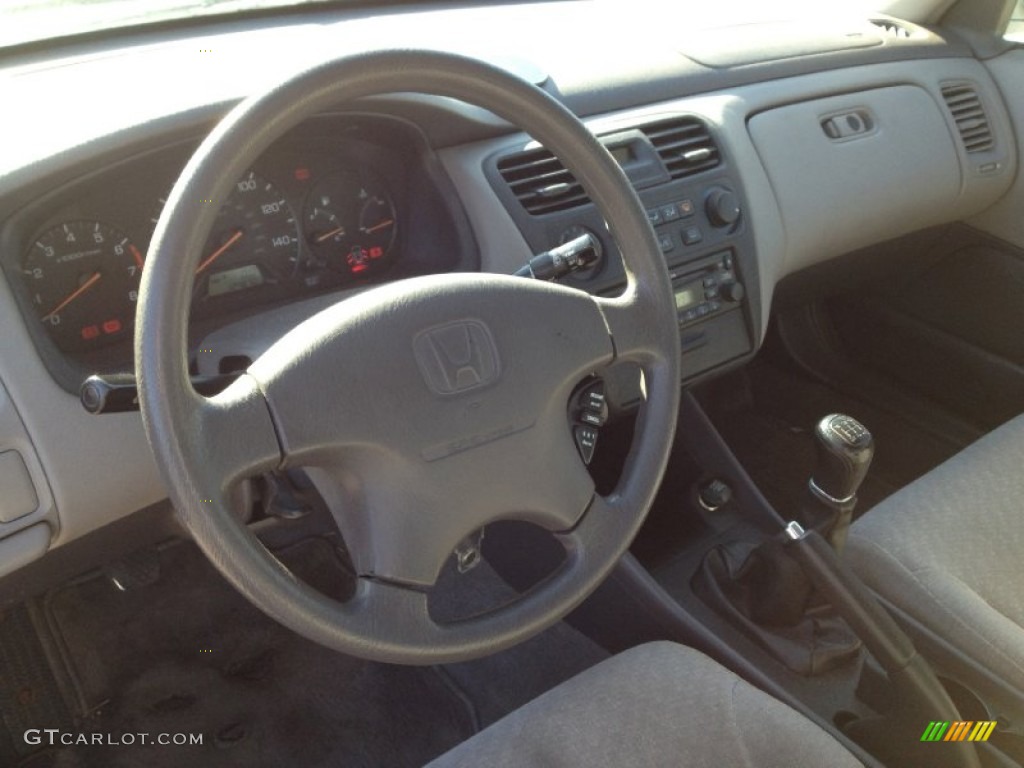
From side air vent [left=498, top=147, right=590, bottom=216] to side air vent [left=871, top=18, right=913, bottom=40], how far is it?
1216 mm

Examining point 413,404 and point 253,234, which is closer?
point 413,404

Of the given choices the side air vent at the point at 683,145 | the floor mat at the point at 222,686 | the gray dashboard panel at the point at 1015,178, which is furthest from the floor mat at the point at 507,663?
the gray dashboard panel at the point at 1015,178

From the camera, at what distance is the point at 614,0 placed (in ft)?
7.75

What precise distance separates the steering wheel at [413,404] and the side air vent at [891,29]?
154 centimetres

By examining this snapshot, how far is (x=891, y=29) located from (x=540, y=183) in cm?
135

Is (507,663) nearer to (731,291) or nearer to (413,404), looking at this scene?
(731,291)

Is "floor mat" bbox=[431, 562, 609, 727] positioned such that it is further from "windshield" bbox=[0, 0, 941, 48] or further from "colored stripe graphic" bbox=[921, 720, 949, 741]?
"windshield" bbox=[0, 0, 941, 48]

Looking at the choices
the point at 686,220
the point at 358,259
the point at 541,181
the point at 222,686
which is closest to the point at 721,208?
the point at 686,220

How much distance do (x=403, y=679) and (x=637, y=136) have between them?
107 centimetres

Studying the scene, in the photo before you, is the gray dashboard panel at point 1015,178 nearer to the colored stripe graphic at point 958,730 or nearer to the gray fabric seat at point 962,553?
the gray fabric seat at point 962,553

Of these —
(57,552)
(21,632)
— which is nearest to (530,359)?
(57,552)

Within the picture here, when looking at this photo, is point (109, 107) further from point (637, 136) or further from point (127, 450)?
point (637, 136)

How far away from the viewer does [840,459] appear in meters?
1.43

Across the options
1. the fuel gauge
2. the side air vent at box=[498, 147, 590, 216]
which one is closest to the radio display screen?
the side air vent at box=[498, 147, 590, 216]
